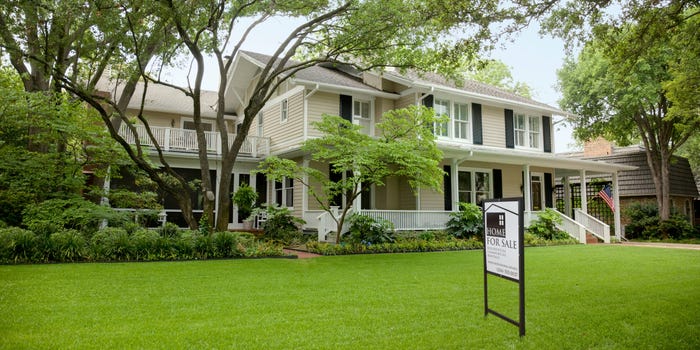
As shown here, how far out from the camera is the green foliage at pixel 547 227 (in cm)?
1708

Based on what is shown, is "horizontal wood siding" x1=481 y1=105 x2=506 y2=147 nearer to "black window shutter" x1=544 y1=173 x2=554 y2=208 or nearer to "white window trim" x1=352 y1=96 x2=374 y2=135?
"black window shutter" x1=544 y1=173 x2=554 y2=208

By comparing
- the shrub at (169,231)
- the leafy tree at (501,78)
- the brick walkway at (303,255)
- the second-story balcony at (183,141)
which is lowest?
the brick walkway at (303,255)

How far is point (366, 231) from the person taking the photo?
13.9 meters

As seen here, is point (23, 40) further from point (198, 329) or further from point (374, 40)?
point (198, 329)

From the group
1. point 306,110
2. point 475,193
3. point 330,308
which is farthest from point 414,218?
point 330,308

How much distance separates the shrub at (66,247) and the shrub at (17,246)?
0.30 metres

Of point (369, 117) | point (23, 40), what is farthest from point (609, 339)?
point (23, 40)

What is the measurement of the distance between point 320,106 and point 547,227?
956 cm

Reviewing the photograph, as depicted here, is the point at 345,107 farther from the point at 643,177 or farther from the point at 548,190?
the point at 643,177

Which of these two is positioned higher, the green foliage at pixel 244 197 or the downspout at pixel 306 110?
the downspout at pixel 306 110

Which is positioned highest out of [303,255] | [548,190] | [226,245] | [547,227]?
[548,190]

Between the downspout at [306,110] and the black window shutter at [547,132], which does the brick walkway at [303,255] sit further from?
the black window shutter at [547,132]

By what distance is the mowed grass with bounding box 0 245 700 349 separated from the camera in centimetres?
413

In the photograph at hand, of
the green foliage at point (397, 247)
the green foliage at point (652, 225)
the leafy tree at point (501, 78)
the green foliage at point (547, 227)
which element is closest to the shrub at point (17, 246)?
the green foliage at point (397, 247)
